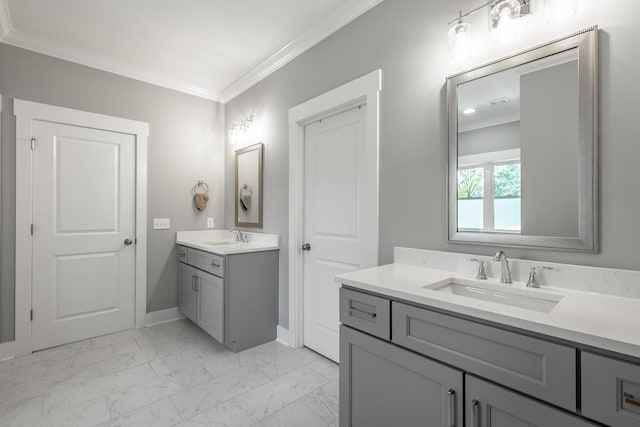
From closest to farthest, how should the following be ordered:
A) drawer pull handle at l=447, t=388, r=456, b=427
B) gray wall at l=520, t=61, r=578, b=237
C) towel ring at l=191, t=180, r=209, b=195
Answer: drawer pull handle at l=447, t=388, r=456, b=427 < gray wall at l=520, t=61, r=578, b=237 < towel ring at l=191, t=180, r=209, b=195

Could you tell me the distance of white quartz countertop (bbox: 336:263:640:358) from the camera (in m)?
0.79

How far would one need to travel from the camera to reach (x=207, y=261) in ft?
8.96

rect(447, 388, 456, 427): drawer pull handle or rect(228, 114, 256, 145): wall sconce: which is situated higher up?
rect(228, 114, 256, 145): wall sconce

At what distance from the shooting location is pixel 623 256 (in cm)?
115

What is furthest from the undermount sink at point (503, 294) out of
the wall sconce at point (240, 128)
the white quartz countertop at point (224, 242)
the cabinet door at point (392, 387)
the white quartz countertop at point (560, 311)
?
the wall sconce at point (240, 128)

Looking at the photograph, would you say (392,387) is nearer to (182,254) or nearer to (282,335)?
(282,335)

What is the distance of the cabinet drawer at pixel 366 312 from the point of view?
1.27m

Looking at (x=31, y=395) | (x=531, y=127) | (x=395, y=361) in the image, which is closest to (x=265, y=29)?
(x=531, y=127)

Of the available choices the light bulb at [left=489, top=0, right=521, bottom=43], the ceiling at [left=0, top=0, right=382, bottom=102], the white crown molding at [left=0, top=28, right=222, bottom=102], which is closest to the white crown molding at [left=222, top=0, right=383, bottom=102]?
the ceiling at [left=0, top=0, right=382, bottom=102]

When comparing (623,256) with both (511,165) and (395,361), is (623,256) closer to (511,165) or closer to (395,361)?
(511,165)

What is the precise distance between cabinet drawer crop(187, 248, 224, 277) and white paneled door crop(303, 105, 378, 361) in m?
0.72

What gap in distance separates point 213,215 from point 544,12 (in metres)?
3.33

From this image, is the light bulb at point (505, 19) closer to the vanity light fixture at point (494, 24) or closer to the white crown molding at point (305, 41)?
the vanity light fixture at point (494, 24)

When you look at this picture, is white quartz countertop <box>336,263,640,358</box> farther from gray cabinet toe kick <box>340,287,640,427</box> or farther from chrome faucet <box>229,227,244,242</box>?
chrome faucet <box>229,227,244,242</box>
